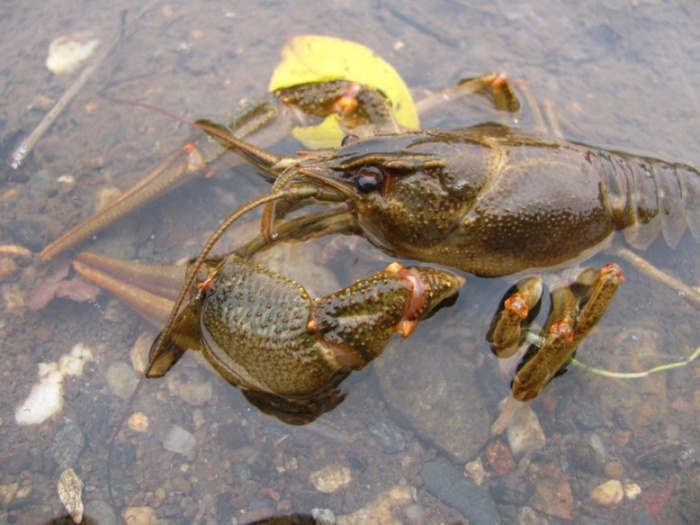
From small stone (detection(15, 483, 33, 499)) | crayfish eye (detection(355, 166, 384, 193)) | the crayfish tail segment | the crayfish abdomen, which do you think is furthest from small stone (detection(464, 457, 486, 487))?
small stone (detection(15, 483, 33, 499))

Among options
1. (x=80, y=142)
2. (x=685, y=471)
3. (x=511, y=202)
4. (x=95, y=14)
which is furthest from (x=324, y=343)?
(x=95, y=14)

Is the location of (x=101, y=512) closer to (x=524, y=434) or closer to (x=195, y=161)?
(x=195, y=161)

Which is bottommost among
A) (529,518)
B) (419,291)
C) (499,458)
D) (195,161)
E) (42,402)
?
(529,518)

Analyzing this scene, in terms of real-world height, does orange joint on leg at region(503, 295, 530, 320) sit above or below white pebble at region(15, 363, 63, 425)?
above

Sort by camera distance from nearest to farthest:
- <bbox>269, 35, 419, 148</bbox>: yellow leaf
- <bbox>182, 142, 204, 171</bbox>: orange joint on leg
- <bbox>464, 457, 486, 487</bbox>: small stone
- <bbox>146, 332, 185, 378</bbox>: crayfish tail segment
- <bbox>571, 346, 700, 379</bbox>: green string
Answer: <bbox>464, 457, 486, 487</bbox>: small stone → <bbox>146, 332, 185, 378</bbox>: crayfish tail segment → <bbox>571, 346, 700, 379</bbox>: green string → <bbox>182, 142, 204, 171</bbox>: orange joint on leg → <bbox>269, 35, 419, 148</bbox>: yellow leaf

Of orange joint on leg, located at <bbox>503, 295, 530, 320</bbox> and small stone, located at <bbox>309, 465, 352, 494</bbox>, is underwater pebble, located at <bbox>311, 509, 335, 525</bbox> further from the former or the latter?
orange joint on leg, located at <bbox>503, 295, 530, 320</bbox>

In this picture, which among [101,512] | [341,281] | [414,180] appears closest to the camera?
[101,512]

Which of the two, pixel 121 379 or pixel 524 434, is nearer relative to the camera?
pixel 524 434

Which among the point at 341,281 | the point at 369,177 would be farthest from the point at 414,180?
the point at 341,281
